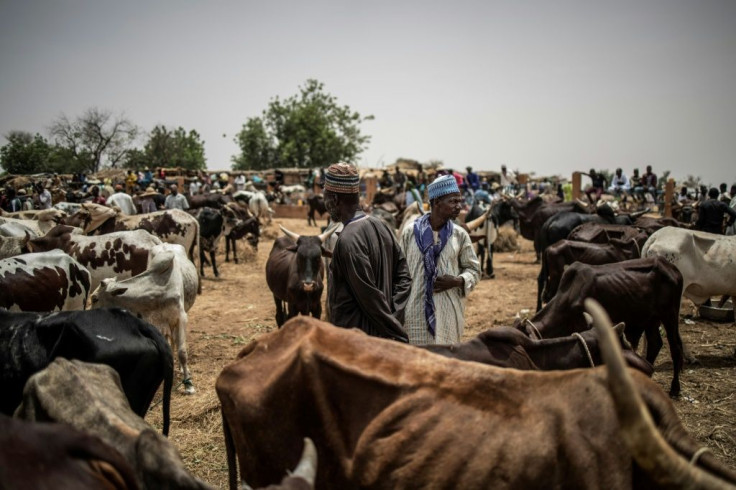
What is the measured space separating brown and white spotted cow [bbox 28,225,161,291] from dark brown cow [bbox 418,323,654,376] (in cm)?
651

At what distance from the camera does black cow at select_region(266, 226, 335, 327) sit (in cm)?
738

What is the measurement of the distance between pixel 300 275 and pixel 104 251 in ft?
11.1

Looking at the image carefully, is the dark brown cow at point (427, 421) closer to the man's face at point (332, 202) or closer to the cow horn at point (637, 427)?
the cow horn at point (637, 427)

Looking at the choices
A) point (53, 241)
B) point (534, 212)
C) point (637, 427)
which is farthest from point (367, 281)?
point (534, 212)

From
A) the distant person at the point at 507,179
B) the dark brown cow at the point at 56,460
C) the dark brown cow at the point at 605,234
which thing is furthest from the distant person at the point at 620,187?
the dark brown cow at the point at 56,460

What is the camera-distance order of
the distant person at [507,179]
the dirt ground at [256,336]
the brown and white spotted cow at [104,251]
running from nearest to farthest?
the dirt ground at [256,336] < the brown and white spotted cow at [104,251] < the distant person at [507,179]

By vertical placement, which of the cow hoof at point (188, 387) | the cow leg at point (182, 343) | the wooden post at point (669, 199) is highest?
the wooden post at point (669, 199)

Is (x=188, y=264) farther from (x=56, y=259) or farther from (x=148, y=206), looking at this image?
(x=148, y=206)

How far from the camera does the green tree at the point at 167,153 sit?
50625 mm

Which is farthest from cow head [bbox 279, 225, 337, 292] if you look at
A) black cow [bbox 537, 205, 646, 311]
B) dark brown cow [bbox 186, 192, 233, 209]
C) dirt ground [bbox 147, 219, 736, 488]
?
dark brown cow [bbox 186, 192, 233, 209]

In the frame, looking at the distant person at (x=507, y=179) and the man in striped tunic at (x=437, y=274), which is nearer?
the man in striped tunic at (x=437, y=274)

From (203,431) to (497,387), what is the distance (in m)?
4.11

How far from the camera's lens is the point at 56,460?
2264 millimetres

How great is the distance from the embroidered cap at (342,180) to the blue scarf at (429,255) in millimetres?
1014
